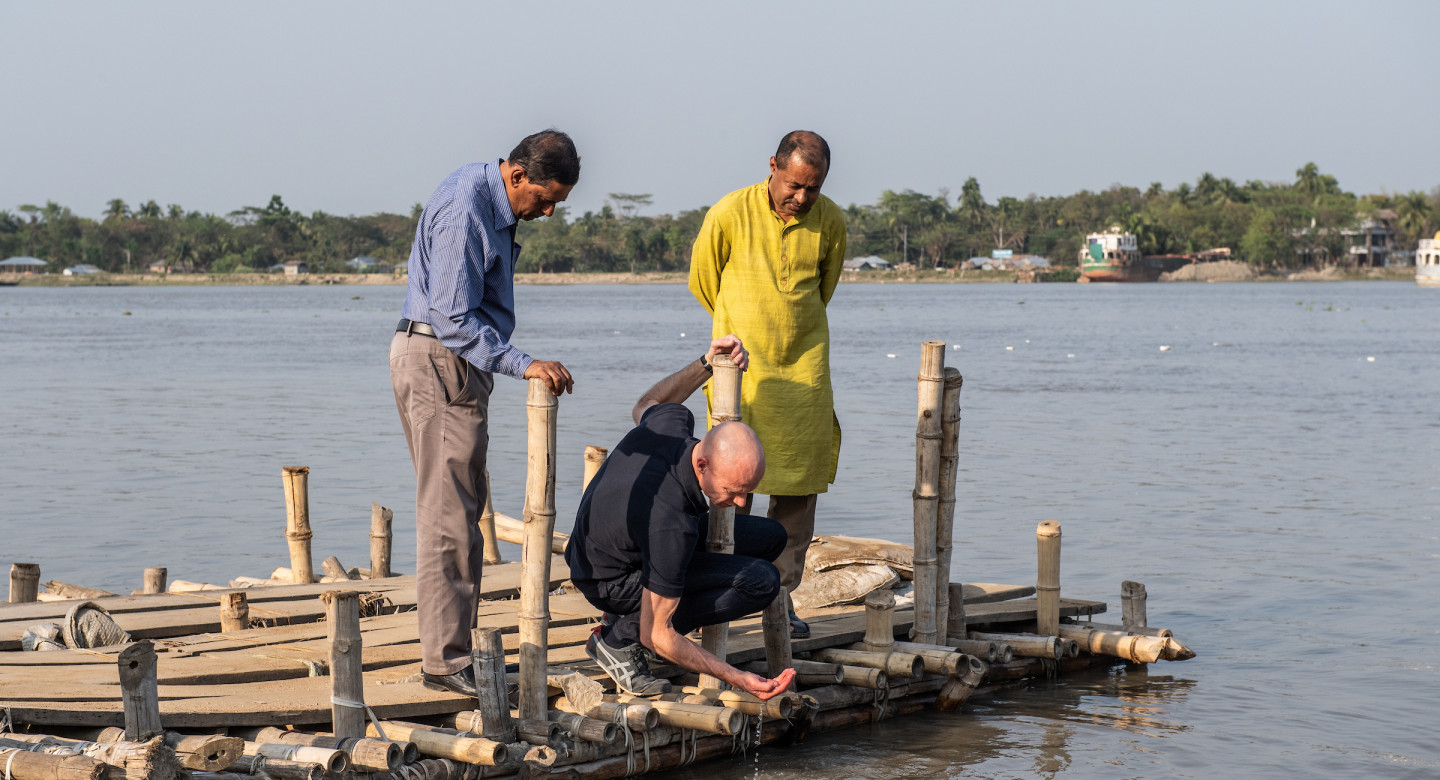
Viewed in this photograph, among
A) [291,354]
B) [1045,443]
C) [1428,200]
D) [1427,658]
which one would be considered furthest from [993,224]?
[1427,658]

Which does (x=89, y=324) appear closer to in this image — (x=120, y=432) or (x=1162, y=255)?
(x=120, y=432)

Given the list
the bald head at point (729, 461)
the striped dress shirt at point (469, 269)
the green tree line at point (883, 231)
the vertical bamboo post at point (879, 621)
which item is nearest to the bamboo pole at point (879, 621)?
the vertical bamboo post at point (879, 621)

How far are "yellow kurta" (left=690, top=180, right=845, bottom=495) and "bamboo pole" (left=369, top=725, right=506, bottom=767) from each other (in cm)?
189

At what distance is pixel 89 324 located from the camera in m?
57.2

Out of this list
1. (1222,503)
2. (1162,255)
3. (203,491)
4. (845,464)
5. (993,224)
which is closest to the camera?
(1222,503)

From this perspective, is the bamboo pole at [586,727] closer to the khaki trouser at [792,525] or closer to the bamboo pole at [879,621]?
the khaki trouser at [792,525]

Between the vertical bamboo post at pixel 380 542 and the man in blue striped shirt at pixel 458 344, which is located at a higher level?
the man in blue striped shirt at pixel 458 344

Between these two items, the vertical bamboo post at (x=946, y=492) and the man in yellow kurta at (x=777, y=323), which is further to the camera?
the vertical bamboo post at (x=946, y=492)

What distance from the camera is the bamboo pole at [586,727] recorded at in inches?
202

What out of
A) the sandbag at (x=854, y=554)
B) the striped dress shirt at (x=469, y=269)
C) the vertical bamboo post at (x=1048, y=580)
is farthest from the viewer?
the sandbag at (x=854, y=554)

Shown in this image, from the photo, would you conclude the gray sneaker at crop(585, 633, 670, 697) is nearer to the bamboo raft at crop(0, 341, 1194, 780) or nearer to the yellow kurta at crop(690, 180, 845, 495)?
the bamboo raft at crop(0, 341, 1194, 780)

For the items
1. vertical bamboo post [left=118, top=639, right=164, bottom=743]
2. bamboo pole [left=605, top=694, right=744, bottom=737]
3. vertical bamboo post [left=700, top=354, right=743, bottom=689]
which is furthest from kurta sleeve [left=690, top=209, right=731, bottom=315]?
vertical bamboo post [left=118, top=639, right=164, bottom=743]

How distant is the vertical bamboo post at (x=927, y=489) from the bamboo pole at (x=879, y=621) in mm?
362

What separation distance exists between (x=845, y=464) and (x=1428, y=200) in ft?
445
